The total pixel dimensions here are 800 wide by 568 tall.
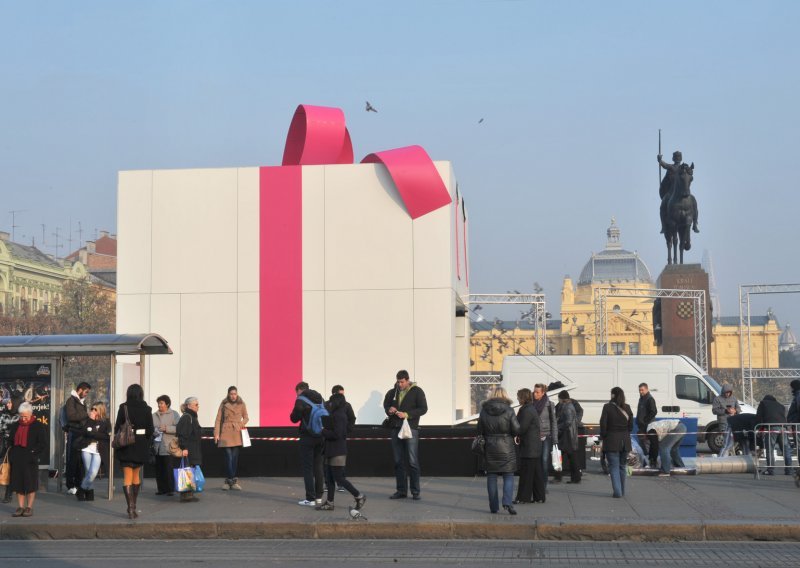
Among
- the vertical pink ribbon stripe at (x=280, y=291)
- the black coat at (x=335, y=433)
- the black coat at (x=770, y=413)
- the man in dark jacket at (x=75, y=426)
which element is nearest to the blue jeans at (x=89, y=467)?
the man in dark jacket at (x=75, y=426)

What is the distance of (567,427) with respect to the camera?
1750cm

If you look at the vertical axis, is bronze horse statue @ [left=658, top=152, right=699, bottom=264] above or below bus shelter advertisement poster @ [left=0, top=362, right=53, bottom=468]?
above

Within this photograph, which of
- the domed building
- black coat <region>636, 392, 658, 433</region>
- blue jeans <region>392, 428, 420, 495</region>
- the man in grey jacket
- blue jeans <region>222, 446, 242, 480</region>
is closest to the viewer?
blue jeans <region>392, 428, 420, 495</region>

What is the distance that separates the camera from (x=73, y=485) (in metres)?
15.9

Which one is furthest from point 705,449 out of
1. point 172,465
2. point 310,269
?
point 172,465

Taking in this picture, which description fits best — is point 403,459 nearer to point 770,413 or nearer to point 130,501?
point 130,501

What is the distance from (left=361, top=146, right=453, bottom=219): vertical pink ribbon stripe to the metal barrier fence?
21.4ft

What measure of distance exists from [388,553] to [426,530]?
4.39 feet

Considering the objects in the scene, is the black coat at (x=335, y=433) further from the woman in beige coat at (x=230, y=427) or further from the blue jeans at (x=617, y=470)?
the blue jeans at (x=617, y=470)

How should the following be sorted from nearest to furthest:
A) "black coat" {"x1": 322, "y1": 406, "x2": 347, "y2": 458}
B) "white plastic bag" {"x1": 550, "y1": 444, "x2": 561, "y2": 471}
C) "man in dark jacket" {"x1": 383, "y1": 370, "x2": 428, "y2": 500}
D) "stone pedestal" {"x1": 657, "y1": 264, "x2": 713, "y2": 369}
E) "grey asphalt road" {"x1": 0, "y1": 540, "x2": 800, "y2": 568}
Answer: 1. "grey asphalt road" {"x1": 0, "y1": 540, "x2": 800, "y2": 568}
2. "black coat" {"x1": 322, "y1": 406, "x2": 347, "y2": 458}
3. "man in dark jacket" {"x1": 383, "y1": 370, "x2": 428, "y2": 500}
4. "white plastic bag" {"x1": 550, "y1": 444, "x2": 561, "y2": 471}
5. "stone pedestal" {"x1": 657, "y1": 264, "x2": 713, "y2": 369}

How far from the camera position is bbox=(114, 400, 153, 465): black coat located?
43.5 ft

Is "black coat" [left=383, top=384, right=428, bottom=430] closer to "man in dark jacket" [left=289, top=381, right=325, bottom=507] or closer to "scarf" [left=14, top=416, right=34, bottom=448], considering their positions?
"man in dark jacket" [left=289, top=381, right=325, bottom=507]

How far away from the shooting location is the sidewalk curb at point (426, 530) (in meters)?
11.9

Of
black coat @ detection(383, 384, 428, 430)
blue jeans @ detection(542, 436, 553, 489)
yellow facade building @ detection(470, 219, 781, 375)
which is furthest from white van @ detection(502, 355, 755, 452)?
yellow facade building @ detection(470, 219, 781, 375)
